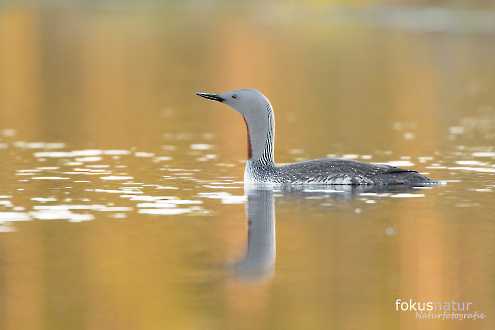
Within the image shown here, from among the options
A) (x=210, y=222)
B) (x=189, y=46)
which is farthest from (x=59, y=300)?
(x=189, y=46)

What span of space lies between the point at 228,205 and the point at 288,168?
1.28 metres

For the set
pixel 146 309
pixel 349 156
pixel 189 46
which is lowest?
pixel 146 309

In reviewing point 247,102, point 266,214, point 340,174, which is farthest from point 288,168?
point 266,214

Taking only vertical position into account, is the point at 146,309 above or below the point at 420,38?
below

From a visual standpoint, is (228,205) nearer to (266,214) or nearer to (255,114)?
(266,214)

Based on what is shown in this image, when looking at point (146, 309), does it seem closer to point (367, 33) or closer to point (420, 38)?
point (420, 38)

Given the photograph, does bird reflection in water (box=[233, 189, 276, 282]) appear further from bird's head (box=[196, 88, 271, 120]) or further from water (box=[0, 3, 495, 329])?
bird's head (box=[196, 88, 271, 120])

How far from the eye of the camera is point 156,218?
1259 cm

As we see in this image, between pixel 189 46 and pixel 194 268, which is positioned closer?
pixel 194 268

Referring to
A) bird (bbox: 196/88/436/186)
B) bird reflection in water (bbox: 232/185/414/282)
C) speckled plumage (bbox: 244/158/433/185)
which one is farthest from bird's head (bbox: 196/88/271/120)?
bird reflection in water (bbox: 232/185/414/282)

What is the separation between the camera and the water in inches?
369

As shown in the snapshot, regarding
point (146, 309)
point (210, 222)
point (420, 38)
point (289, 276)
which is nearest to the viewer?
point (146, 309)

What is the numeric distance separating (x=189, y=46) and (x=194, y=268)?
3512 centimetres

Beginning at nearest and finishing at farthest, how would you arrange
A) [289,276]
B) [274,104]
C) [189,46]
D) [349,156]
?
[289,276]
[349,156]
[274,104]
[189,46]
